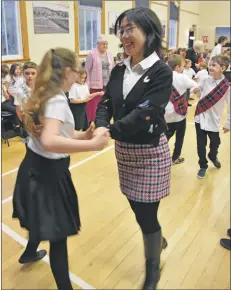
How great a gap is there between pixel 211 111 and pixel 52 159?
6.68 feet

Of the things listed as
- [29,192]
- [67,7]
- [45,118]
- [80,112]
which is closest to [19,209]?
[29,192]

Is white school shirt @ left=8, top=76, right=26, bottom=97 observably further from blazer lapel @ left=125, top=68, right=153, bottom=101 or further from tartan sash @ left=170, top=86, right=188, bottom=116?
blazer lapel @ left=125, top=68, right=153, bottom=101

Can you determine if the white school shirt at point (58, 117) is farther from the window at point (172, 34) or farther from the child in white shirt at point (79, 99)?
the window at point (172, 34)

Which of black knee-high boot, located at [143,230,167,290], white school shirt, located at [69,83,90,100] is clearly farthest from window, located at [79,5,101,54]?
black knee-high boot, located at [143,230,167,290]

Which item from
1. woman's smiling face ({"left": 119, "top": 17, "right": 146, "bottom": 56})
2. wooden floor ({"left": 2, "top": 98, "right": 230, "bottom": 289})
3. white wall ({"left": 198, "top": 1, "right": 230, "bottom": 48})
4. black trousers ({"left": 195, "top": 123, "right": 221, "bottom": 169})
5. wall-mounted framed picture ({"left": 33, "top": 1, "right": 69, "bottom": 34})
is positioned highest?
white wall ({"left": 198, "top": 1, "right": 230, "bottom": 48})

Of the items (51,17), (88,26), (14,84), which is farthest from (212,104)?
(88,26)

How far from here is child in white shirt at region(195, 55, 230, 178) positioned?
2775mm

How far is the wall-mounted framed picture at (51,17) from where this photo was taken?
5.92 m

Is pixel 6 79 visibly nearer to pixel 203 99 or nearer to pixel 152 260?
pixel 203 99

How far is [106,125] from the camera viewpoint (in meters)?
1.48

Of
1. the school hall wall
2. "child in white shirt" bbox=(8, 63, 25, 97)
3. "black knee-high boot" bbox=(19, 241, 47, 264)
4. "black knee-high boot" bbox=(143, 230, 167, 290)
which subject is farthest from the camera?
the school hall wall

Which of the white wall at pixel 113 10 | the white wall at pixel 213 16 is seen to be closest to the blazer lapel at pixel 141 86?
the white wall at pixel 113 10

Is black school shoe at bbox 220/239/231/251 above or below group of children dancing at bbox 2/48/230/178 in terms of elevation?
below

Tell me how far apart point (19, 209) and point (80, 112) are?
2739 millimetres
